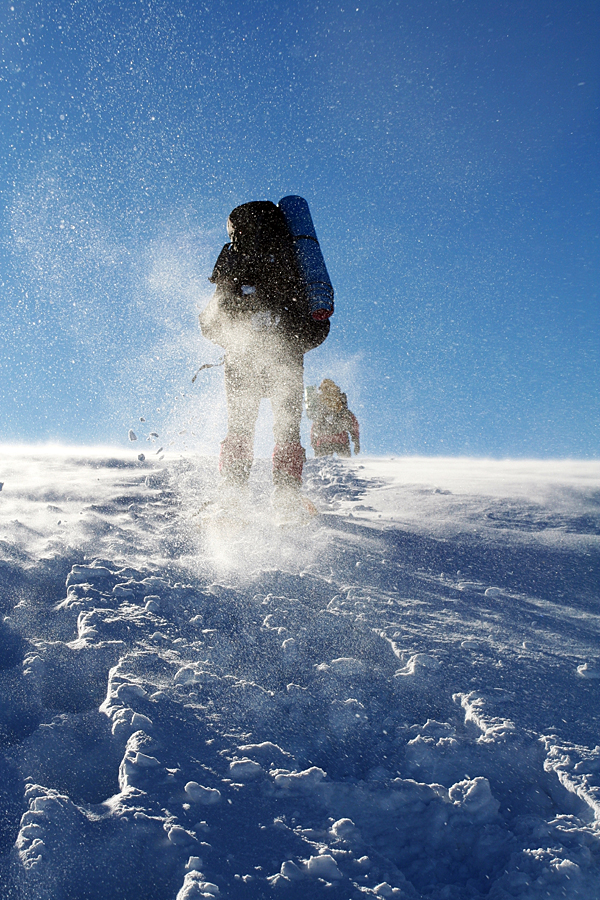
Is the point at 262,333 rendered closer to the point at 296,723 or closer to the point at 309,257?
the point at 309,257

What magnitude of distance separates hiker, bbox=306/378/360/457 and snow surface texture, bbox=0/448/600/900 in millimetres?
5882

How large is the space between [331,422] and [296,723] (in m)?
7.49

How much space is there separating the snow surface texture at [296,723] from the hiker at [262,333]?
1.00 metres

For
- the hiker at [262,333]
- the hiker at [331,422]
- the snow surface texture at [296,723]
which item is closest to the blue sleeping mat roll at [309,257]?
the hiker at [262,333]

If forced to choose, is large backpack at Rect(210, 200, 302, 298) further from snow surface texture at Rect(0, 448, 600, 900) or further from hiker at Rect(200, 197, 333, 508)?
snow surface texture at Rect(0, 448, 600, 900)

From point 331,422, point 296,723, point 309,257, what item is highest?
point 309,257

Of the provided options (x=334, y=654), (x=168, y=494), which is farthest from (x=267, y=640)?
(x=168, y=494)

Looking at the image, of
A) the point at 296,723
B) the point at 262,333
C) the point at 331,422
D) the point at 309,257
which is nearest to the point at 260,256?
the point at 309,257

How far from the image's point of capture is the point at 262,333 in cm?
338

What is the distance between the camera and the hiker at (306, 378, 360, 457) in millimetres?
8562

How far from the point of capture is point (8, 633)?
165 centimetres

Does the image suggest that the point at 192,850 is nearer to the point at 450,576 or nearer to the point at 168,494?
the point at 450,576

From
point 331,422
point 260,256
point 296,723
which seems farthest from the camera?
point 331,422

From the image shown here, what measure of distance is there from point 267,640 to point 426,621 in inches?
26.6
